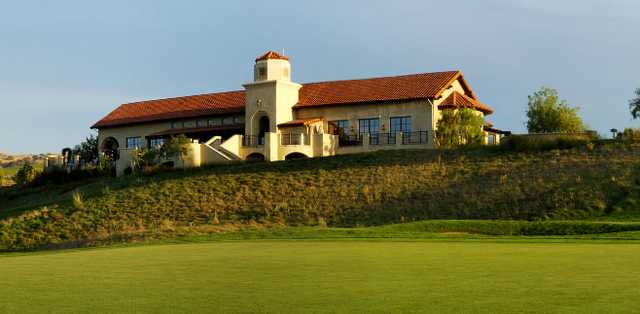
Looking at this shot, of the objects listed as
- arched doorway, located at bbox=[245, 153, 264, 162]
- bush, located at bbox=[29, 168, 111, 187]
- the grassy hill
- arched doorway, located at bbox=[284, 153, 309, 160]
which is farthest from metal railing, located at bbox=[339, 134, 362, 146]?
bush, located at bbox=[29, 168, 111, 187]

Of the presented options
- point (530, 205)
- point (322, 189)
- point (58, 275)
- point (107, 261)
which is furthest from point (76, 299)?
point (322, 189)

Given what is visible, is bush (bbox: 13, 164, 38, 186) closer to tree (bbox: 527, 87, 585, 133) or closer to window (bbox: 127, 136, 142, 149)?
window (bbox: 127, 136, 142, 149)

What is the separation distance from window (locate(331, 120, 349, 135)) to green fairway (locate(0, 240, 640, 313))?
39386 millimetres

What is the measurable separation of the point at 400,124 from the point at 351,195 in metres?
12.8

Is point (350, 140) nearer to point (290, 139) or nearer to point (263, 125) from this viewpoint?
point (290, 139)

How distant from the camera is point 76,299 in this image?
10.6 metres

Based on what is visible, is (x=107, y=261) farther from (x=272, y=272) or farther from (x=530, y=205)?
(x=530, y=205)

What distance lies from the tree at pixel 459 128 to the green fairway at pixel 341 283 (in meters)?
34.4

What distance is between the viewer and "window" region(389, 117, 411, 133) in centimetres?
5534

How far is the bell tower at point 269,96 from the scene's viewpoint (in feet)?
189

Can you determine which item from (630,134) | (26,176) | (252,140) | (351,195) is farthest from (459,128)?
(26,176)

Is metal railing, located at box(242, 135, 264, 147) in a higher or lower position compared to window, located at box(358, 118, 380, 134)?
lower

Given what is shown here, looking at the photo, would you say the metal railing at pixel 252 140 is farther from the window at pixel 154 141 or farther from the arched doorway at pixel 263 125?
the window at pixel 154 141

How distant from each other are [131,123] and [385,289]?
59674 millimetres
